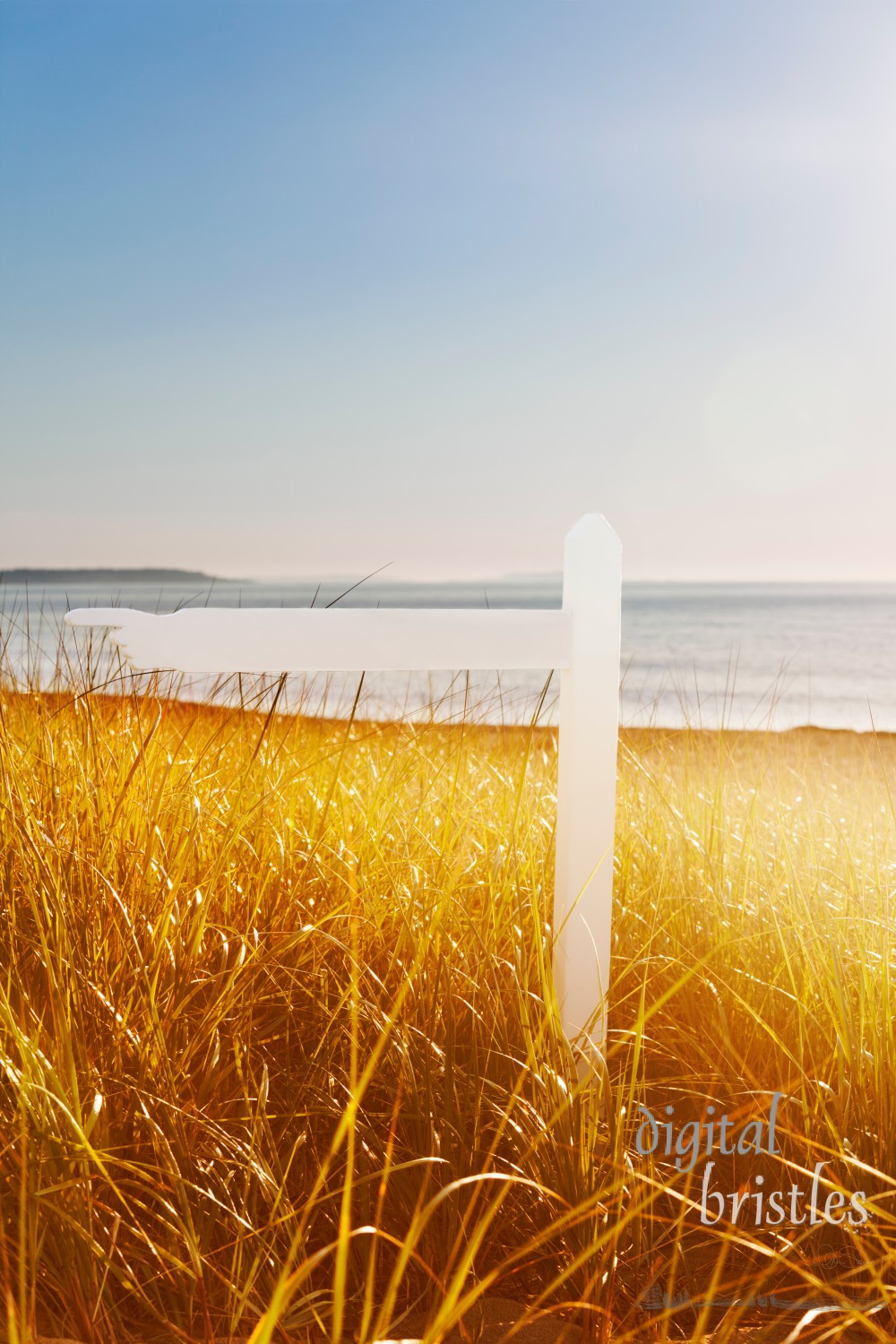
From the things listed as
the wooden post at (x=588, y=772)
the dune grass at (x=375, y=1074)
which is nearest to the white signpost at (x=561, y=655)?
the wooden post at (x=588, y=772)

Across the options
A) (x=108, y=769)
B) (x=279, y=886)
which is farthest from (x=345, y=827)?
(x=108, y=769)

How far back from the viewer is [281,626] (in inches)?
78.2

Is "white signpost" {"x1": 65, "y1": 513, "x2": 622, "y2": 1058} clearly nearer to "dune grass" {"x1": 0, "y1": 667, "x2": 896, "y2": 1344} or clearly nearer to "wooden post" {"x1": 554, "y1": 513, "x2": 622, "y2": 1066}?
"wooden post" {"x1": 554, "y1": 513, "x2": 622, "y2": 1066}

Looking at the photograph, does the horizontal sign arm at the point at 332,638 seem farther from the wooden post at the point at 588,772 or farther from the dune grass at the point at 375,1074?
the dune grass at the point at 375,1074

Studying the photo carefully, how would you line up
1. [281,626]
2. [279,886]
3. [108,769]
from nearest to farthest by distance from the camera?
1. [281,626]
2. [279,886]
3. [108,769]

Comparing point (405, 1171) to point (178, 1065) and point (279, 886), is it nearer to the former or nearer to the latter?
point (178, 1065)

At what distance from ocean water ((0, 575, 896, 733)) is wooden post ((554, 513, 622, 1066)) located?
36 cm

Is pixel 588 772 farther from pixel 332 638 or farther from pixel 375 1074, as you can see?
pixel 375 1074

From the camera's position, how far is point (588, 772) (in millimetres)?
2115

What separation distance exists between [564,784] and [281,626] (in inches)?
30.0

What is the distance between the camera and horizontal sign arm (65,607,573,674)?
6.38 ft

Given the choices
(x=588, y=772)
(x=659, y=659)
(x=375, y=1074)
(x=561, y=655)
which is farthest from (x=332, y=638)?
→ (x=659, y=659)

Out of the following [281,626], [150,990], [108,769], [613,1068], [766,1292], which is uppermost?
[281,626]

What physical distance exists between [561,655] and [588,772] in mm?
283
